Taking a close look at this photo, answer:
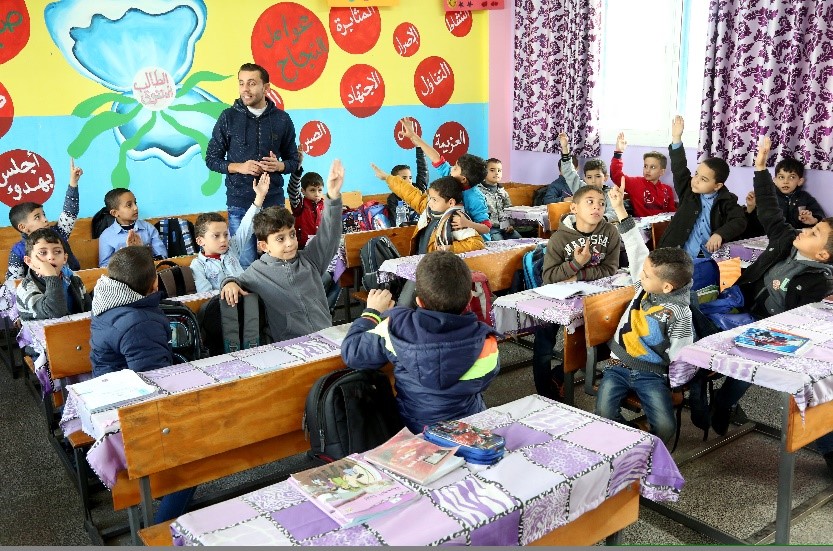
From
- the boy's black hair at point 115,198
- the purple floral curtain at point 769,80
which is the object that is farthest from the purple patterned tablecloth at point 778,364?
the boy's black hair at point 115,198

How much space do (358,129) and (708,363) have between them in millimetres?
5206

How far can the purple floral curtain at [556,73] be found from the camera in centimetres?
679

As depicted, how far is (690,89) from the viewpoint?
6.24m

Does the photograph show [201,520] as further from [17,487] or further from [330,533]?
[17,487]

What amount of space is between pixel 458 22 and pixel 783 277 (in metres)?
5.05

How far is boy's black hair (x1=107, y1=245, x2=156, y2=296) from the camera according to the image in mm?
2574

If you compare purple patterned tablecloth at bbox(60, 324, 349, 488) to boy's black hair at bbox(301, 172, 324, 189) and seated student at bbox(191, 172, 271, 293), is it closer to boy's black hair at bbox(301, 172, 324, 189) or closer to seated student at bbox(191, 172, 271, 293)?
seated student at bbox(191, 172, 271, 293)

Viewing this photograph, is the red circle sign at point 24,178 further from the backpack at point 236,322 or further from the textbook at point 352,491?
the textbook at point 352,491

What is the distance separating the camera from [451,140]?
7719 mm

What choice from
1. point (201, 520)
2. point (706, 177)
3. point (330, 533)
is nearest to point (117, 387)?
point (201, 520)

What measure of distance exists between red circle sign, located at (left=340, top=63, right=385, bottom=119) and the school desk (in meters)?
5.05

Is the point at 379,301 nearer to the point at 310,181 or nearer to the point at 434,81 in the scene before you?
the point at 310,181

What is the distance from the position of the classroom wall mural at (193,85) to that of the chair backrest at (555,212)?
2.43m

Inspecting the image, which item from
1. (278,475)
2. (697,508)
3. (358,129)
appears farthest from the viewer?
(358,129)
